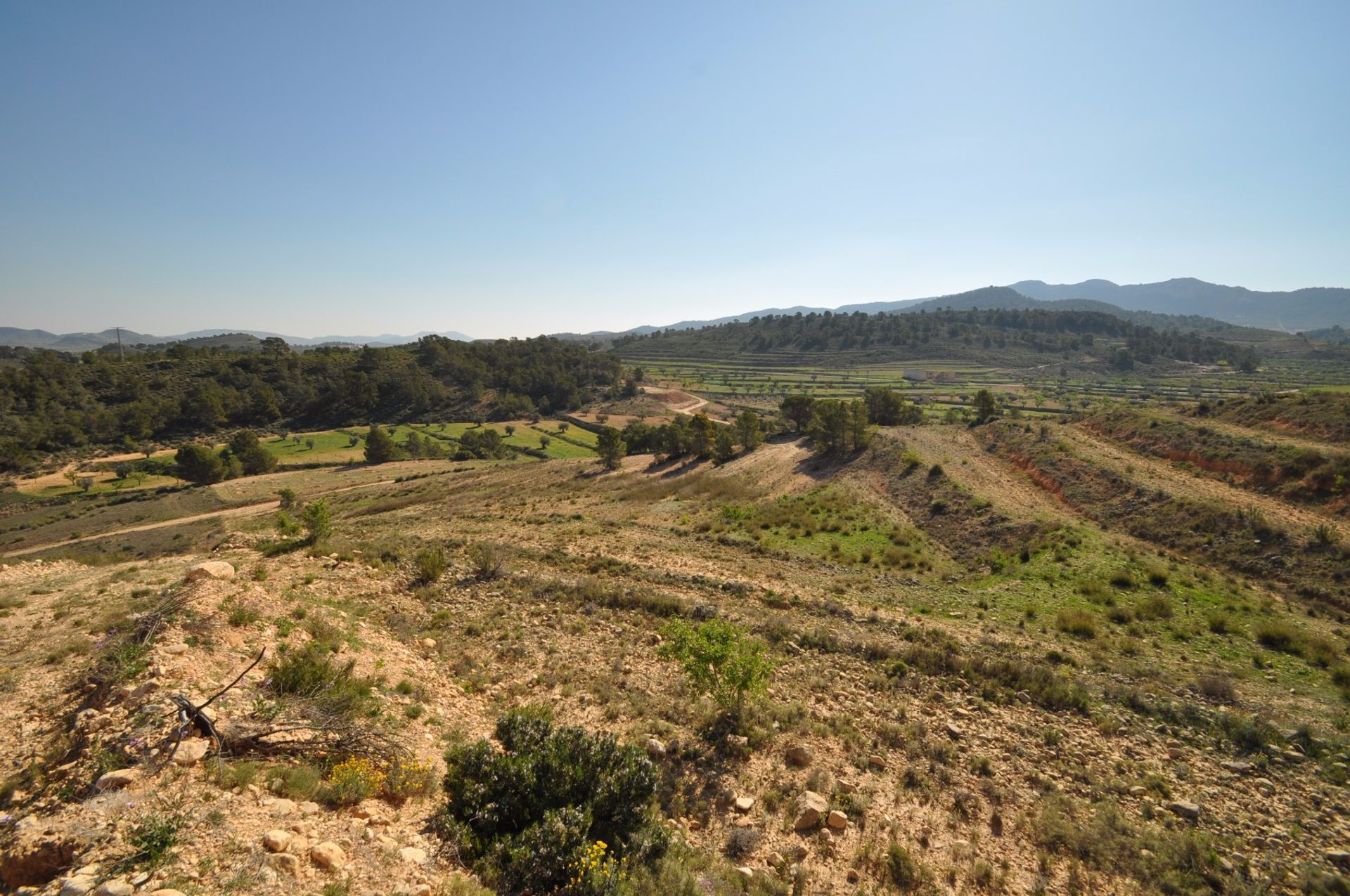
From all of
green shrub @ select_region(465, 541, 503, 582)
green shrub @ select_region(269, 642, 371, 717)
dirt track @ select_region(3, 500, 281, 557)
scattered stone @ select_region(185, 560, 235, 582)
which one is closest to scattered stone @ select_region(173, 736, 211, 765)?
green shrub @ select_region(269, 642, 371, 717)

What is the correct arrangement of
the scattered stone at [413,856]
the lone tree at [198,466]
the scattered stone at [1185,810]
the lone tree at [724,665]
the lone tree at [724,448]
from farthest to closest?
the lone tree at [198,466] → the lone tree at [724,448] → the lone tree at [724,665] → the scattered stone at [1185,810] → the scattered stone at [413,856]

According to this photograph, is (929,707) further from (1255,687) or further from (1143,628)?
(1143,628)

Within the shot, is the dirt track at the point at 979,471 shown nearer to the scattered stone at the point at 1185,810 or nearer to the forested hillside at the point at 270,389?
the scattered stone at the point at 1185,810

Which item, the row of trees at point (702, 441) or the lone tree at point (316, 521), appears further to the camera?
the row of trees at point (702, 441)

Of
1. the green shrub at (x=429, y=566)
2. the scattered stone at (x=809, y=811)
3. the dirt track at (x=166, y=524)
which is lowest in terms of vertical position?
the dirt track at (x=166, y=524)

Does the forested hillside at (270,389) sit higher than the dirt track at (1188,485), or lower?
higher

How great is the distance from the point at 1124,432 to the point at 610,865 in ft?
162

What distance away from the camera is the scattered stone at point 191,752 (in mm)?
6871

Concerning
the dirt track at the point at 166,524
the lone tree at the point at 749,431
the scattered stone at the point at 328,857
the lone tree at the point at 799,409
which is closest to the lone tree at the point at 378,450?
the dirt track at the point at 166,524

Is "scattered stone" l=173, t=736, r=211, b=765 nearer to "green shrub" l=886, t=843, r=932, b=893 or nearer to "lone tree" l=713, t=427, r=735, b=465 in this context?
"green shrub" l=886, t=843, r=932, b=893

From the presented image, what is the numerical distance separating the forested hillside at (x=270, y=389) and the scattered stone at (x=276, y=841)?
330ft

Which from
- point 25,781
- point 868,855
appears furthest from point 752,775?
point 25,781

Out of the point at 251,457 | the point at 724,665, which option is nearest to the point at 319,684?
the point at 724,665

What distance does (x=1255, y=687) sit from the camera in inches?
502
